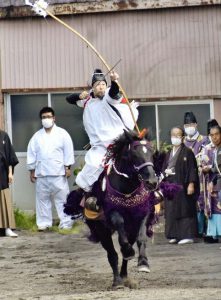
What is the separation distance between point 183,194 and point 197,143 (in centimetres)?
90

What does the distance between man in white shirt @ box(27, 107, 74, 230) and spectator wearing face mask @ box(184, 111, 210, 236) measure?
2.16 m

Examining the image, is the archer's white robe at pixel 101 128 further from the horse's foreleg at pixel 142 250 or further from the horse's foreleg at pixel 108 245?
the horse's foreleg at pixel 142 250

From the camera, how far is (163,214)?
16375 millimetres

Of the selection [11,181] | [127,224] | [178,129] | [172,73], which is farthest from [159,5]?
[127,224]

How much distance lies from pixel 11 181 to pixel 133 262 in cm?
410

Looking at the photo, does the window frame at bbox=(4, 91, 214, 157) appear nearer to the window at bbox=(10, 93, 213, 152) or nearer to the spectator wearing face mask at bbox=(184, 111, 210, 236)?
the window at bbox=(10, 93, 213, 152)

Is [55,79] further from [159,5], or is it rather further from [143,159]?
[143,159]

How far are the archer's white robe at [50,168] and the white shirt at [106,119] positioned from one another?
17.5 feet

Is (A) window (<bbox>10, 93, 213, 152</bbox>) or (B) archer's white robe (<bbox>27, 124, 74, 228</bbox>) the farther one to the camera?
(A) window (<bbox>10, 93, 213, 152</bbox>)

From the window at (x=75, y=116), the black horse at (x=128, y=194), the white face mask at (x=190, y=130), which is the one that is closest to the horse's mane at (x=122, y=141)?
the black horse at (x=128, y=194)

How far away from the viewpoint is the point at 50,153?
17.0 meters

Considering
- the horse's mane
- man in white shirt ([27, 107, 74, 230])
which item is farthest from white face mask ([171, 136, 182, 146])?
the horse's mane

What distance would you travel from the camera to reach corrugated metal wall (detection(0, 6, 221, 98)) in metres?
17.1

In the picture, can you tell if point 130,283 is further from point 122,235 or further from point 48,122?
point 48,122
